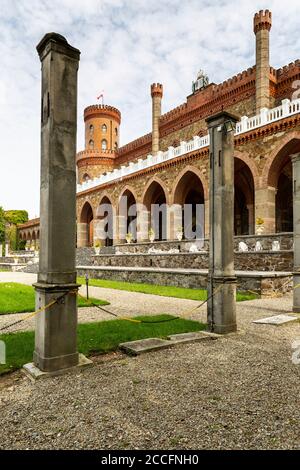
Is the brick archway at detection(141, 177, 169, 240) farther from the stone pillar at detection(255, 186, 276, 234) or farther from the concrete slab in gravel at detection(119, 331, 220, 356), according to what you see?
the concrete slab in gravel at detection(119, 331, 220, 356)

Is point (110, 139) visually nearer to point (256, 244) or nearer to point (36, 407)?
point (256, 244)

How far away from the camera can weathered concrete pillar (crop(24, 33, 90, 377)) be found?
3861 mm

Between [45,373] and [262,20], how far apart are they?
2465 centimetres

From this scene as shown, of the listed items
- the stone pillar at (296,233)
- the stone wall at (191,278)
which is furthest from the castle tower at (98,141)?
the stone pillar at (296,233)

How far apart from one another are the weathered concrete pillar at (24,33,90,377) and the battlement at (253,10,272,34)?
72.9 ft

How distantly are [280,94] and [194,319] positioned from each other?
21.7m

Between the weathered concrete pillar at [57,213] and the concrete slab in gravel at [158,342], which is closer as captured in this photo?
the weathered concrete pillar at [57,213]

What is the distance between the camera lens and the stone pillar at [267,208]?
1805 cm

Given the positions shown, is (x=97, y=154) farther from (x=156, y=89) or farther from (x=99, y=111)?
(x=156, y=89)

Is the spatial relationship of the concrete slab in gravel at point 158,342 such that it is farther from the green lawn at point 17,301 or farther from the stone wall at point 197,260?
the stone wall at point 197,260

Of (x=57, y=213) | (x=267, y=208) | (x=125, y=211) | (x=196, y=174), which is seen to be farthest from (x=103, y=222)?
(x=57, y=213)

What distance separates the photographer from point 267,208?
59.4 ft

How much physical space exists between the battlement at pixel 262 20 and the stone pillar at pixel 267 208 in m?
11.2
